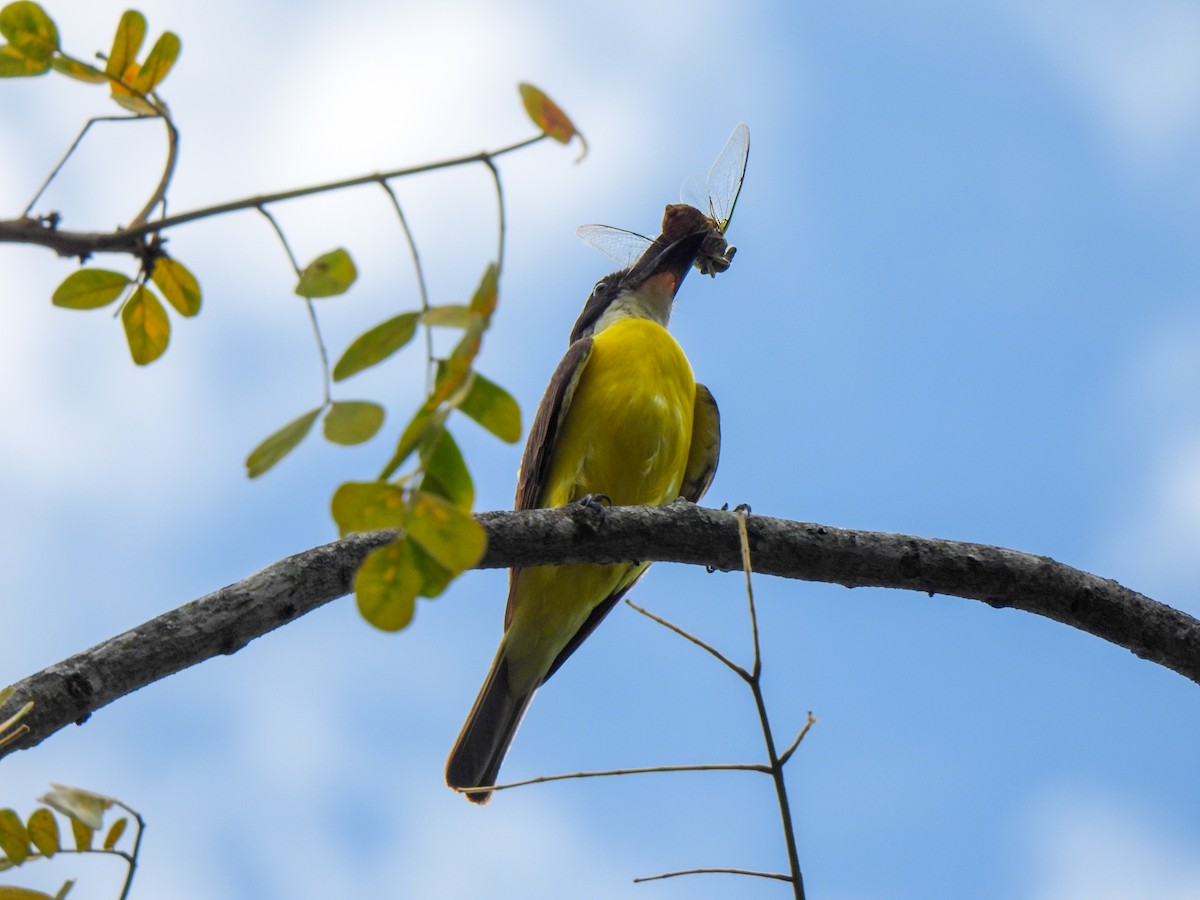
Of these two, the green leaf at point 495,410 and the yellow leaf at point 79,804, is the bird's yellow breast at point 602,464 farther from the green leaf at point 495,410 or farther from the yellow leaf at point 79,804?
the green leaf at point 495,410

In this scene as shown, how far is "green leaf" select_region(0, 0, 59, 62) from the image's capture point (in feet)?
5.99

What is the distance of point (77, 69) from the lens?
194cm

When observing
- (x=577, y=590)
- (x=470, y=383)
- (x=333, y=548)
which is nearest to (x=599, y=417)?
(x=577, y=590)

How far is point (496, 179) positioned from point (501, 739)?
197 inches

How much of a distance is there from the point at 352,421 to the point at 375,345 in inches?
4.9

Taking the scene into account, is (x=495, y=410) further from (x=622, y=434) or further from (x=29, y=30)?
(x=622, y=434)

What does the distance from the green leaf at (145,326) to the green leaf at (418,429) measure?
79 cm

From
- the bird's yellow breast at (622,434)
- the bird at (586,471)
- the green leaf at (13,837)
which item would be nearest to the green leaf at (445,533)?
the green leaf at (13,837)

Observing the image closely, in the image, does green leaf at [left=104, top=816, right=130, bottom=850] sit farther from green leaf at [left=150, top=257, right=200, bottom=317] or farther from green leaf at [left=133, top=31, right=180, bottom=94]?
green leaf at [left=133, top=31, right=180, bottom=94]

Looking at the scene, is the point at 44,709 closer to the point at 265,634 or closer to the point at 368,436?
the point at 265,634

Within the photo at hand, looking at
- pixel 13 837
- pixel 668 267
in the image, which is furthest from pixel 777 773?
pixel 668 267

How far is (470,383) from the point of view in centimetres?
144

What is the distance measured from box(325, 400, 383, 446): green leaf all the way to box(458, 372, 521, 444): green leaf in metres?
0.19

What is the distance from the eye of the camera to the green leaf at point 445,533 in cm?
149
